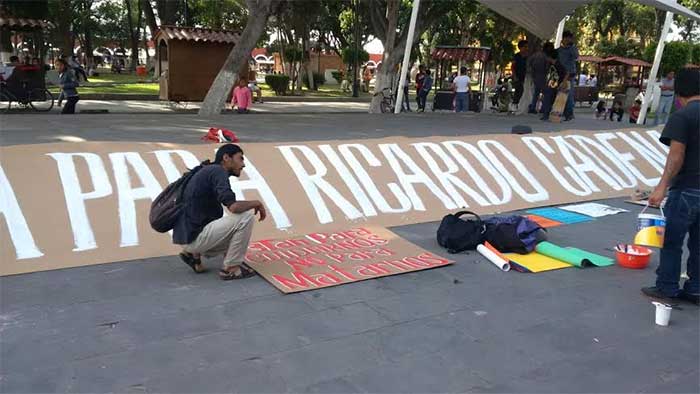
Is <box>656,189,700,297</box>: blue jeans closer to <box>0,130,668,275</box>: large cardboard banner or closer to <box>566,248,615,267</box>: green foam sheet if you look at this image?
<box>566,248,615,267</box>: green foam sheet

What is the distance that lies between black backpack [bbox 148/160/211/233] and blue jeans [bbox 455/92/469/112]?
16357 millimetres

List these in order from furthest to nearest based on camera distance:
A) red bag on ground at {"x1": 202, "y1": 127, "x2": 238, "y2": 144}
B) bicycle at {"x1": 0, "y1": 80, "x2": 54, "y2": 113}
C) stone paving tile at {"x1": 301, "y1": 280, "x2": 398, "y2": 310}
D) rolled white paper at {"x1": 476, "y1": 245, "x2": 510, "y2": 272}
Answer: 1. bicycle at {"x1": 0, "y1": 80, "x2": 54, "y2": 113}
2. red bag on ground at {"x1": 202, "y1": 127, "x2": 238, "y2": 144}
3. rolled white paper at {"x1": 476, "y1": 245, "x2": 510, "y2": 272}
4. stone paving tile at {"x1": 301, "y1": 280, "x2": 398, "y2": 310}

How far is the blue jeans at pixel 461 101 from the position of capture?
65.6 ft

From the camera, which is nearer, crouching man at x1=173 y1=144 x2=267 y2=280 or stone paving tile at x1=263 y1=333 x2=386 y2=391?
stone paving tile at x1=263 y1=333 x2=386 y2=391

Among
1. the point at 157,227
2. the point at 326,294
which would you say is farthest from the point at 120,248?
the point at 326,294

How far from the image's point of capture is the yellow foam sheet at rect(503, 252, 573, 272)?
5324 mm

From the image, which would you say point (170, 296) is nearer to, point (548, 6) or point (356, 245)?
point (356, 245)

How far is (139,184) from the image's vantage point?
6.27m

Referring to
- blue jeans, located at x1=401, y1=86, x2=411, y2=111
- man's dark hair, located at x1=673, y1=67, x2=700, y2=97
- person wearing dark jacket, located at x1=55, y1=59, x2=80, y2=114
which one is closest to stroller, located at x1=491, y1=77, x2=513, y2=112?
blue jeans, located at x1=401, y1=86, x2=411, y2=111

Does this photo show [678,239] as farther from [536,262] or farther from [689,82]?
[536,262]

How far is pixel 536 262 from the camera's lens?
5.48 meters

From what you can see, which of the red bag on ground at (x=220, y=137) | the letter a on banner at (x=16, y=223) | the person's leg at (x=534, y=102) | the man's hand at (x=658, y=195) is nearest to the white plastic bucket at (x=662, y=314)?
the man's hand at (x=658, y=195)

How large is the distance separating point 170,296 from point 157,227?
0.67 metres

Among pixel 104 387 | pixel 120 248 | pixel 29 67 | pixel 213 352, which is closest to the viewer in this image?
pixel 104 387
